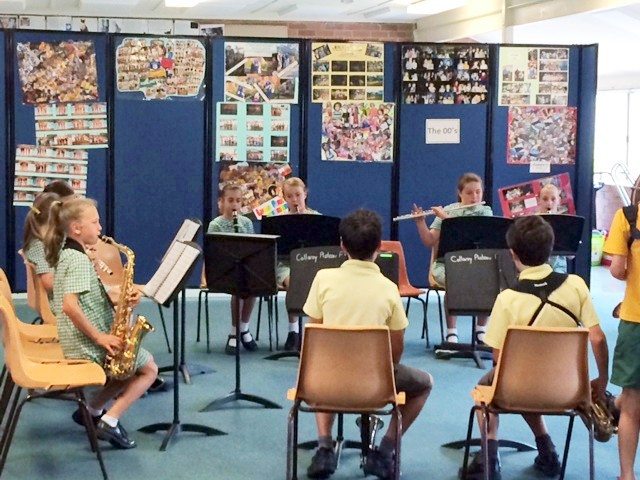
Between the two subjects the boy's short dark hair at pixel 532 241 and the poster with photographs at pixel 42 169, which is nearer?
the boy's short dark hair at pixel 532 241

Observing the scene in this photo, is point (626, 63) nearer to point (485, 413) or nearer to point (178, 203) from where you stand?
point (178, 203)

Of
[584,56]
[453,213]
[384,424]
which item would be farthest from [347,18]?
[384,424]

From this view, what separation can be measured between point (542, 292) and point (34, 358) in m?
2.42

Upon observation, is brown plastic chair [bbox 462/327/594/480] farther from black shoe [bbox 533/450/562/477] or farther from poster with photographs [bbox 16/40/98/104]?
poster with photographs [bbox 16/40/98/104]

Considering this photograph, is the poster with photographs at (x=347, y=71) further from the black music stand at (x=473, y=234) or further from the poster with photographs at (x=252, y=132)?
the black music stand at (x=473, y=234)

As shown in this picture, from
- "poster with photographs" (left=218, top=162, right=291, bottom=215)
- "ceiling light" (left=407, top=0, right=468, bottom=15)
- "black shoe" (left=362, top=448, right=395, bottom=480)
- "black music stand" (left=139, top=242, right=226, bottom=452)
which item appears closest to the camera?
"black shoe" (left=362, top=448, right=395, bottom=480)

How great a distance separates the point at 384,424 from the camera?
523 centimetres

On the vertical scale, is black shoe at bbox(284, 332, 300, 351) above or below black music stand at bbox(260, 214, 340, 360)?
below

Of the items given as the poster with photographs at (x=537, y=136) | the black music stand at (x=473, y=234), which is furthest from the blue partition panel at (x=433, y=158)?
the black music stand at (x=473, y=234)

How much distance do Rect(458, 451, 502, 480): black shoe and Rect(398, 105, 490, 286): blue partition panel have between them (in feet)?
14.7

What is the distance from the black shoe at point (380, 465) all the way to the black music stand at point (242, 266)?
4.11 feet

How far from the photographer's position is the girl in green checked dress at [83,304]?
448cm

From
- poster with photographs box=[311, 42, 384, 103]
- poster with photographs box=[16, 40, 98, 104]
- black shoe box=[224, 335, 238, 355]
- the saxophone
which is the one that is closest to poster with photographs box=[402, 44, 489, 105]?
poster with photographs box=[311, 42, 384, 103]

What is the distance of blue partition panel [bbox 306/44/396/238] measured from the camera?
8.60m
